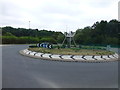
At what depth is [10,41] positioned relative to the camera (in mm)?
40062

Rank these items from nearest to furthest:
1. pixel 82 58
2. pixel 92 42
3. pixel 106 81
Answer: pixel 106 81 < pixel 82 58 < pixel 92 42

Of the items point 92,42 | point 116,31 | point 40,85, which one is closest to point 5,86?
point 40,85

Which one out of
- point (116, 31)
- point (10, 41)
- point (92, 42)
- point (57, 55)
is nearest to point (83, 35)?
point (92, 42)

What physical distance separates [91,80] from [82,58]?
5.59m

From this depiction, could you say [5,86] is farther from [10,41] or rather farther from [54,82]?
[10,41]

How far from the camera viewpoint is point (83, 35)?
36031 mm

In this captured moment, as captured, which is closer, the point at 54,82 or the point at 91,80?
the point at 54,82

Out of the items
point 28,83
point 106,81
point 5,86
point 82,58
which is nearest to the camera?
point 5,86

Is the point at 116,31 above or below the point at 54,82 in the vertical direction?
above

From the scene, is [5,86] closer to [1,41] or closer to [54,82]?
[54,82]

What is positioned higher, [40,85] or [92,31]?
[92,31]

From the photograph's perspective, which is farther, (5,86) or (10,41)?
(10,41)

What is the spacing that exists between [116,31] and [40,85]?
3849 centimetres

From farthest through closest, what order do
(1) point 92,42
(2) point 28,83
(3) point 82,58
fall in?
1. (1) point 92,42
2. (3) point 82,58
3. (2) point 28,83
